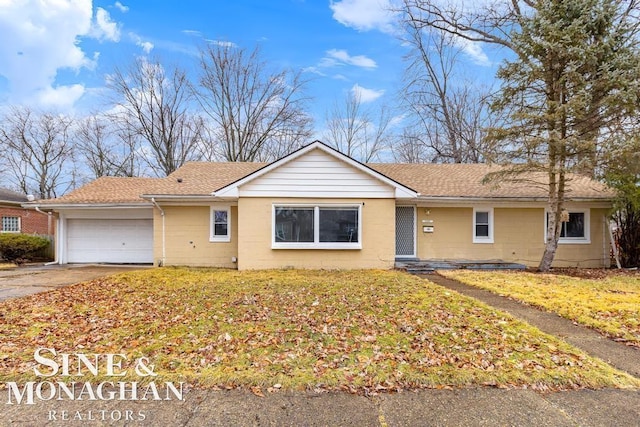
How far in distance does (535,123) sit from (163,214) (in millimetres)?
12959

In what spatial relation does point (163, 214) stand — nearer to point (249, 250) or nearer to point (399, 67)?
point (249, 250)

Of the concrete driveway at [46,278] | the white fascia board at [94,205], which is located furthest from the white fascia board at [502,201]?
the concrete driveway at [46,278]

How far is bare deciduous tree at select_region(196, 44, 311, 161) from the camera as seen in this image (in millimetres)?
25734

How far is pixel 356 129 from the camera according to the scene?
2723 centimetres

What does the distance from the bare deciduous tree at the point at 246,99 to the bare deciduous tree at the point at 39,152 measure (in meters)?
14.1

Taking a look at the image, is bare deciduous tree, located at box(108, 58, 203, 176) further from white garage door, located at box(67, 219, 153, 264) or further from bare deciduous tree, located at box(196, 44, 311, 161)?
white garage door, located at box(67, 219, 153, 264)

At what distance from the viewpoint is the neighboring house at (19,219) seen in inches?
770

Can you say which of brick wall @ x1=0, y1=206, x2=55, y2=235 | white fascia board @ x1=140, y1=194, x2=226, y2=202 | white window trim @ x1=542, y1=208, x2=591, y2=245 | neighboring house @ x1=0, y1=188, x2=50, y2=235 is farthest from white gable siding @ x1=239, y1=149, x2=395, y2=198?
neighboring house @ x1=0, y1=188, x2=50, y2=235

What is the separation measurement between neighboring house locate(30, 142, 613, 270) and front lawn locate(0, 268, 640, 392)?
11.8 feet

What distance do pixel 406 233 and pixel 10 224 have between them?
23113 millimetres

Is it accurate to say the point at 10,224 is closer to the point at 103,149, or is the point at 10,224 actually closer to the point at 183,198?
the point at 103,149

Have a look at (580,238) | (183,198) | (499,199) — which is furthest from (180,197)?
(580,238)

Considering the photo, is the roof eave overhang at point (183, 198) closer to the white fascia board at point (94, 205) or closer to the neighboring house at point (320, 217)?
the neighboring house at point (320, 217)

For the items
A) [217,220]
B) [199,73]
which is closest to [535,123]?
[217,220]
